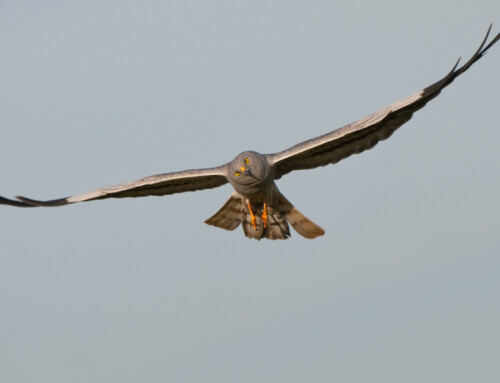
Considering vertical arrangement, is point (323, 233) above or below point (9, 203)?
below

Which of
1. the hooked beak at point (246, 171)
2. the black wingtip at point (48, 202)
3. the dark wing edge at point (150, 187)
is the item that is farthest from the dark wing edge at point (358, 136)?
the black wingtip at point (48, 202)

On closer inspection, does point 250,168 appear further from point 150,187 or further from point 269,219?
point 150,187

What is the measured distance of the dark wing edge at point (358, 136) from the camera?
70.3 feet

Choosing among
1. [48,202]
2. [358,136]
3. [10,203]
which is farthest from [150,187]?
[358,136]

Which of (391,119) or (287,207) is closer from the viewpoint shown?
(391,119)

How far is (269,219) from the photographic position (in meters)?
23.6

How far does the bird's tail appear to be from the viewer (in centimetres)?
2344

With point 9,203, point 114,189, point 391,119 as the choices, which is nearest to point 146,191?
point 114,189

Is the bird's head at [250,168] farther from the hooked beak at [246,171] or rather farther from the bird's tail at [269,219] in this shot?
the bird's tail at [269,219]

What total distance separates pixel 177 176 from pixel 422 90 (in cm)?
440

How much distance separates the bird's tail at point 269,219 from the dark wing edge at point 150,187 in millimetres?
511

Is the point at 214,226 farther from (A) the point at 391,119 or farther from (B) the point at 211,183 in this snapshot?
(A) the point at 391,119

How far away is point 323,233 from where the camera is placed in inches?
920

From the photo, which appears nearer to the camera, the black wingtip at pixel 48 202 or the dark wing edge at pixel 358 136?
the dark wing edge at pixel 358 136
